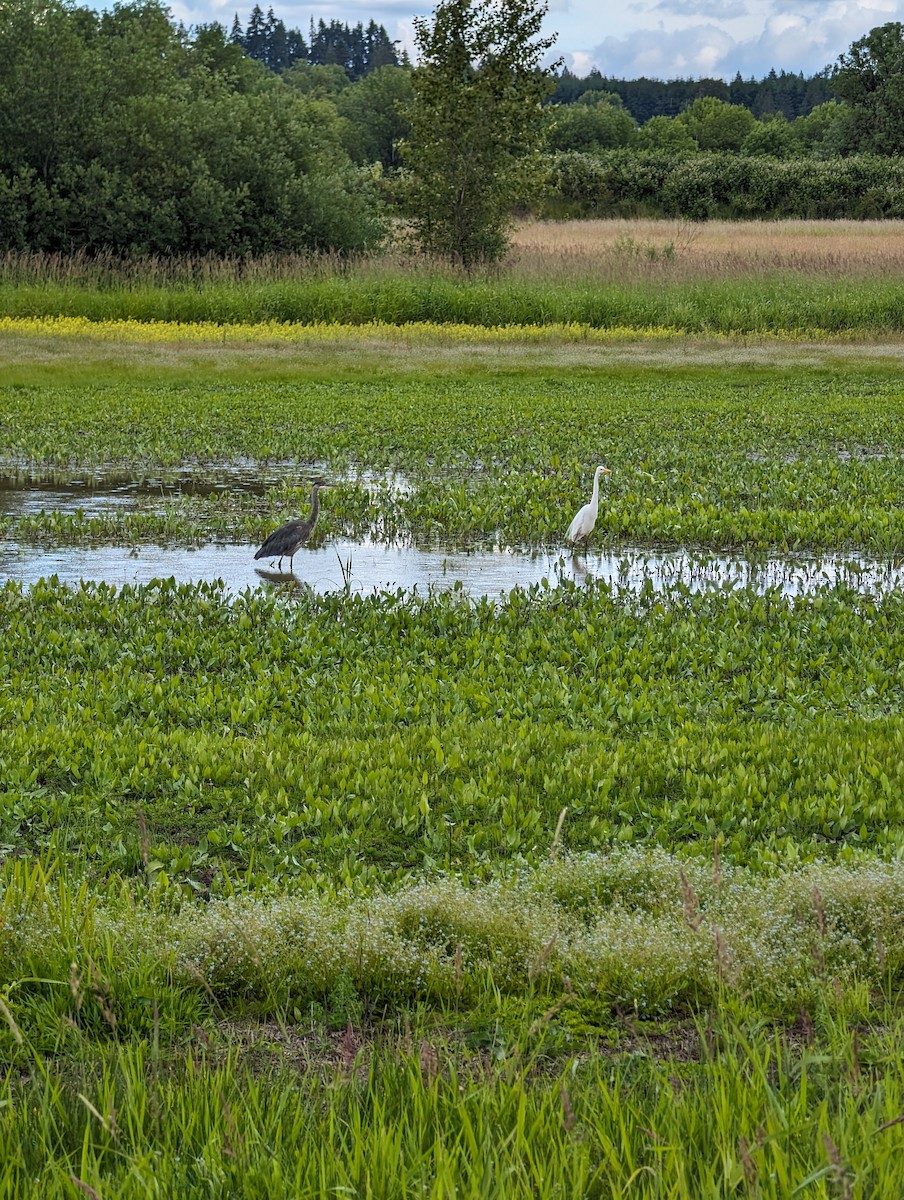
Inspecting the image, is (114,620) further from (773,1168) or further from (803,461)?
Result: (803,461)

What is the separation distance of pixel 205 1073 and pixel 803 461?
14331mm

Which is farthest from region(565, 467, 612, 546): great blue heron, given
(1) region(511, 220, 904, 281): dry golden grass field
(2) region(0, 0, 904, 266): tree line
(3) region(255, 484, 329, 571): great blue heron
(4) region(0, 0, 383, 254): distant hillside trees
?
(4) region(0, 0, 383, 254): distant hillside trees

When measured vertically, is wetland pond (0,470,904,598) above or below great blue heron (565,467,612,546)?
below

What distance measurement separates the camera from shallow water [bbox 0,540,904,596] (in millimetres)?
11023

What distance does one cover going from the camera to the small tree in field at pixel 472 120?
4106cm

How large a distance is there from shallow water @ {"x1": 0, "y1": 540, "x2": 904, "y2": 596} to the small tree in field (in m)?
30.3

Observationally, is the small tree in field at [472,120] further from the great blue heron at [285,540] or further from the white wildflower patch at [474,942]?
the white wildflower patch at [474,942]

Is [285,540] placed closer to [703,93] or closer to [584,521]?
[584,521]

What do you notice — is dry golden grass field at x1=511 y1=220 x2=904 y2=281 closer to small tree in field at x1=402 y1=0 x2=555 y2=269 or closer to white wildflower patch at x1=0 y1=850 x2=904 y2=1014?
small tree in field at x1=402 y1=0 x2=555 y2=269

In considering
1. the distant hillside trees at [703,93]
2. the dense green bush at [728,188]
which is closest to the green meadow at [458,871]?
the dense green bush at [728,188]

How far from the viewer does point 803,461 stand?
16469 millimetres

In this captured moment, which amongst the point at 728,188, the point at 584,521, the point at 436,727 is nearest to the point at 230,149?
the point at 728,188

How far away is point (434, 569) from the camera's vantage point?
38.4 ft

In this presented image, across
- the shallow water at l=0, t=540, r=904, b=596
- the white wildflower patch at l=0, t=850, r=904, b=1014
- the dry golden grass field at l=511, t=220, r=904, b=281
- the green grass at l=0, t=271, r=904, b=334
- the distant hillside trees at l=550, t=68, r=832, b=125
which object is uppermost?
the distant hillside trees at l=550, t=68, r=832, b=125
